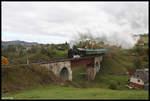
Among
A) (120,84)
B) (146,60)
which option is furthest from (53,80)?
(146,60)

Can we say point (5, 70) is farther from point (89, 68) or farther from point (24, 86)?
point (89, 68)

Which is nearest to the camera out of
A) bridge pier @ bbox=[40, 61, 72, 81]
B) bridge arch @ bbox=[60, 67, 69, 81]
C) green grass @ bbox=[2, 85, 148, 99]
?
green grass @ bbox=[2, 85, 148, 99]

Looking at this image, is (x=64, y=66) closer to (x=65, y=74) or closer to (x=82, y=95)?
(x=65, y=74)

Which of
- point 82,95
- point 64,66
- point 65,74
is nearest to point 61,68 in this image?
point 64,66

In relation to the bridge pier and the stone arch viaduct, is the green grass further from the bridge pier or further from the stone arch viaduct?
the bridge pier

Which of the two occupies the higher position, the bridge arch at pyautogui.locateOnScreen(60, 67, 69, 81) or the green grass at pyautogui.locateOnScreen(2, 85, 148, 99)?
the green grass at pyautogui.locateOnScreen(2, 85, 148, 99)

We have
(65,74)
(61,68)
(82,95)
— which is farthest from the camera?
(65,74)

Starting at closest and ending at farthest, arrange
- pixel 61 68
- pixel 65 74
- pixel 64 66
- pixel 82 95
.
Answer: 1. pixel 82 95
2. pixel 61 68
3. pixel 64 66
4. pixel 65 74

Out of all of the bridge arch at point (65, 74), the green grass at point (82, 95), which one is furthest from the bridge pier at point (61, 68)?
the green grass at point (82, 95)

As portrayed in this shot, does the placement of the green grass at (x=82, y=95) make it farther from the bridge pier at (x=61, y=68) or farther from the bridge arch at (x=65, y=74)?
the bridge arch at (x=65, y=74)

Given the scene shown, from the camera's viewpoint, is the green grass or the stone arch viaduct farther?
the stone arch viaduct

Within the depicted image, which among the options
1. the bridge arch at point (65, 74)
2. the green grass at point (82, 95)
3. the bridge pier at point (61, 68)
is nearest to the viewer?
the green grass at point (82, 95)

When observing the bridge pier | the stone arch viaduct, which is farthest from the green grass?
the bridge pier

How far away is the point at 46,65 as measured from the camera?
93.2 ft
